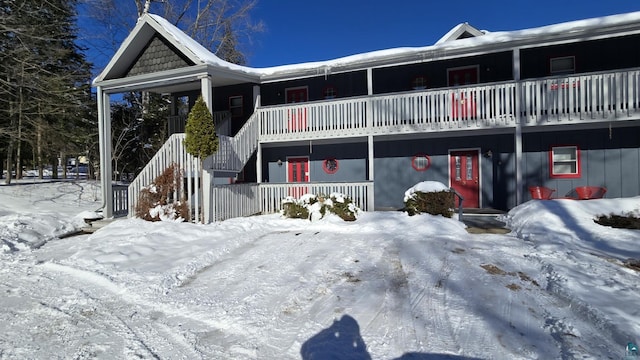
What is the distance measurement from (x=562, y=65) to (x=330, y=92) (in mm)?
7648

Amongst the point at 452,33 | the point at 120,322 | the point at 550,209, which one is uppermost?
the point at 452,33

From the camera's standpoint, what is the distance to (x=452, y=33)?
581 inches

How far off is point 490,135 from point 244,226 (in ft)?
27.8

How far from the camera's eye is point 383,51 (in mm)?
12375

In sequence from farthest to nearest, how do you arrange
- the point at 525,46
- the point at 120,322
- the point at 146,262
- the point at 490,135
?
the point at 490,135 → the point at 525,46 → the point at 146,262 → the point at 120,322

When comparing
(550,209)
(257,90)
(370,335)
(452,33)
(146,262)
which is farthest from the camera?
(452,33)

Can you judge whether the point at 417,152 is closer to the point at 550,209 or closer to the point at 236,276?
the point at 550,209

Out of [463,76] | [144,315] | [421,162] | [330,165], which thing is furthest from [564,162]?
[144,315]

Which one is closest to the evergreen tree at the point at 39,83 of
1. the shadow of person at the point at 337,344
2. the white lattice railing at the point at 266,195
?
the white lattice railing at the point at 266,195

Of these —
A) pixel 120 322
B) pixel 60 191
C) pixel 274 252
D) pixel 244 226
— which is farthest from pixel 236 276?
pixel 60 191

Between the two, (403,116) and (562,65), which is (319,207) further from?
(562,65)

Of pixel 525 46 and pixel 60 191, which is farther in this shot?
pixel 60 191

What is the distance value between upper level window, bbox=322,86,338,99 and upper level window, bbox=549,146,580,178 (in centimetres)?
752

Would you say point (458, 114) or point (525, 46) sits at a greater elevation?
point (525, 46)
